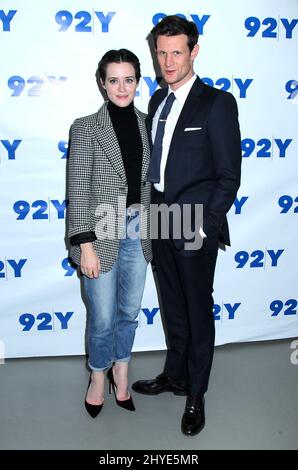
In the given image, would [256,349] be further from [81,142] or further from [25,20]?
[25,20]

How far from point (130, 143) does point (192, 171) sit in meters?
0.32

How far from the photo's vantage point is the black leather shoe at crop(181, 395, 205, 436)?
2.25 meters

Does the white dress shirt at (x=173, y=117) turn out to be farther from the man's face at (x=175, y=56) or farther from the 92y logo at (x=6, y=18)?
the 92y logo at (x=6, y=18)

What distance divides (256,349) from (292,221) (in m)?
0.93

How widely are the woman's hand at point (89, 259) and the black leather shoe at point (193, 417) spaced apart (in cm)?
87

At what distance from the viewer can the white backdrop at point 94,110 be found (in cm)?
264

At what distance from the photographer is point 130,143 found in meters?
2.10

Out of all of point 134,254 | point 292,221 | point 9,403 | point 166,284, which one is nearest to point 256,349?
point 292,221

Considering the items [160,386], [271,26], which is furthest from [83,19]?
[160,386]

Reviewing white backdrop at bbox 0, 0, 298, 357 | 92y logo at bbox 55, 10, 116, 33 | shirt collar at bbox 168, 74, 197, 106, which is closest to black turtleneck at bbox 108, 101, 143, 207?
shirt collar at bbox 168, 74, 197, 106

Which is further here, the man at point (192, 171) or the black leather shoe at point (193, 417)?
the black leather shoe at point (193, 417)

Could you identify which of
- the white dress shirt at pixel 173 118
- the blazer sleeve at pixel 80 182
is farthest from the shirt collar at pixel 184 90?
the blazer sleeve at pixel 80 182

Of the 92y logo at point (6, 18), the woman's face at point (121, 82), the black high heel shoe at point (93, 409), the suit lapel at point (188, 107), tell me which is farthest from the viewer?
the 92y logo at point (6, 18)
